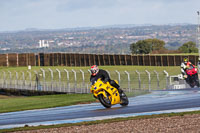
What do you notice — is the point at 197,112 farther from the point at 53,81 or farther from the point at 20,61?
the point at 20,61

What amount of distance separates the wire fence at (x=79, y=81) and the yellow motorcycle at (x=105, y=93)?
1189cm

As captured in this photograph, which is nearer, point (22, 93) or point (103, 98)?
point (103, 98)

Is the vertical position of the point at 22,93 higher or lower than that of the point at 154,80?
lower

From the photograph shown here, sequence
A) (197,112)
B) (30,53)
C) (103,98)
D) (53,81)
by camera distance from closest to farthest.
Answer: (197,112) → (103,98) → (53,81) → (30,53)

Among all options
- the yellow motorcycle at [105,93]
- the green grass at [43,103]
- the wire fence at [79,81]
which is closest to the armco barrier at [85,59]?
the wire fence at [79,81]

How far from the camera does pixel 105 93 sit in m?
16.2

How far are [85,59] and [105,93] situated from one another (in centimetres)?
6163

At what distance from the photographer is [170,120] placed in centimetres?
1205

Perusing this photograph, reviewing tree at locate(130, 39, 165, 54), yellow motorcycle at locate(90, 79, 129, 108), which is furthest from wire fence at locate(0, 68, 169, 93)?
tree at locate(130, 39, 165, 54)

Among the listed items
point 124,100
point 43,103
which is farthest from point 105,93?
point 43,103

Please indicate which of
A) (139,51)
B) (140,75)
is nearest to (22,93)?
(140,75)

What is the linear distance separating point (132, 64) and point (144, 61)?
2.40 m

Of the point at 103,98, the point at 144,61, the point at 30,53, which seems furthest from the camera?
the point at 30,53

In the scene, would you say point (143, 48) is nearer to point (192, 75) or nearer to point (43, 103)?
point (192, 75)
